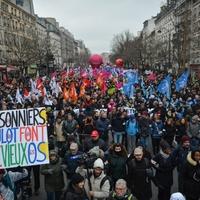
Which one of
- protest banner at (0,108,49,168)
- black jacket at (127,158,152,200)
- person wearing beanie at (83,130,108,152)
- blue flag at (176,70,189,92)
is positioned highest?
blue flag at (176,70,189,92)

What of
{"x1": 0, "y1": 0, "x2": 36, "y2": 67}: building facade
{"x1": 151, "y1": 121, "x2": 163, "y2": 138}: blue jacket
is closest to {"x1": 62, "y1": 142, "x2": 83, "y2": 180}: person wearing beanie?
{"x1": 151, "y1": 121, "x2": 163, "y2": 138}: blue jacket

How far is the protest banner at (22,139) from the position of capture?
7.03 meters

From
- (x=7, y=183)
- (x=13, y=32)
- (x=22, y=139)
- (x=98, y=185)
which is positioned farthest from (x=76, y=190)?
(x=13, y=32)

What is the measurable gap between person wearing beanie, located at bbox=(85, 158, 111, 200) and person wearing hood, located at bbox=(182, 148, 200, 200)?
5.11 ft

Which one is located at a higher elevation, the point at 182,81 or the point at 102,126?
the point at 182,81

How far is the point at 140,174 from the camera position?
23.8 feet

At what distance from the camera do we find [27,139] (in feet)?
23.4

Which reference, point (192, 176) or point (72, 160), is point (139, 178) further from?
point (72, 160)

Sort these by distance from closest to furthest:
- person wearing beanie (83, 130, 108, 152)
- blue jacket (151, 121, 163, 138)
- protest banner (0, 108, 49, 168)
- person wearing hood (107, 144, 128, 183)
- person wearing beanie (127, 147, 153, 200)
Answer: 1. protest banner (0, 108, 49, 168)
2. person wearing beanie (127, 147, 153, 200)
3. person wearing hood (107, 144, 128, 183)
4. person wearing beanie (83, 130, 108, 152)
5. blue jacket (151, 121, 163, 138)

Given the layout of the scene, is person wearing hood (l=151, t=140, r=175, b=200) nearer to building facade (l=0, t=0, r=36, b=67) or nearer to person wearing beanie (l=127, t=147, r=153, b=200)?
person wearing beanie (l=127, t=147, r=153, b=200)

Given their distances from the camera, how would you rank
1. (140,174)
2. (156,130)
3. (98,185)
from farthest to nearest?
(156,130)
(140,174)
(98,185)

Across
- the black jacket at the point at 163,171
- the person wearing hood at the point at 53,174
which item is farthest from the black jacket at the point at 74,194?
the black jacket at the point at 163,171

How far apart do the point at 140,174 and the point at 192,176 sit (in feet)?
2.92

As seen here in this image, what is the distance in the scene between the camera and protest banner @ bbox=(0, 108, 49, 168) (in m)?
7.03
